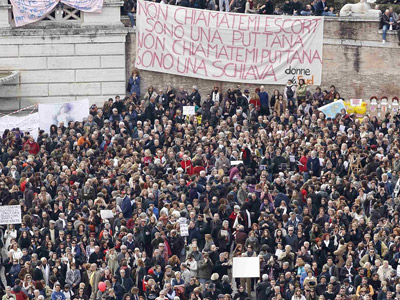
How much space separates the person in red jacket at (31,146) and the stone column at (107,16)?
731cm

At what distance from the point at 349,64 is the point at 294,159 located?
9.17m

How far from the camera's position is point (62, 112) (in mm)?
47906

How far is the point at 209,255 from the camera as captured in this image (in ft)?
123

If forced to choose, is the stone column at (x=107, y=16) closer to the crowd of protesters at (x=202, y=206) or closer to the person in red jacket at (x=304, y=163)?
the crowd of protesters at (x=202, y=206)

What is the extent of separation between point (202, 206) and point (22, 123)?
30.8 ft

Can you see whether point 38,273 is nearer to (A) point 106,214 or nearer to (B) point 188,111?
(A) point 106,214

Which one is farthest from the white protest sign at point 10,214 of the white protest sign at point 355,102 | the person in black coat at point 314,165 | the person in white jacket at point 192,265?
the white protest sign at point 355,102

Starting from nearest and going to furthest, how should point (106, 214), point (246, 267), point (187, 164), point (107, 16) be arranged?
point (246, 267) < point (106, 214) < point (187, 164) < point (107, 16)

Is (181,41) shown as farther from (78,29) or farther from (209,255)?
(209,255)

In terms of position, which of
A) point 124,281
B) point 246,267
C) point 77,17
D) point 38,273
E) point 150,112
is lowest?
point 38,273

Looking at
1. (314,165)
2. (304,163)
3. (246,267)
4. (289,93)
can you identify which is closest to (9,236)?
(246,267)

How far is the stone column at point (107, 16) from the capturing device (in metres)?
51.2

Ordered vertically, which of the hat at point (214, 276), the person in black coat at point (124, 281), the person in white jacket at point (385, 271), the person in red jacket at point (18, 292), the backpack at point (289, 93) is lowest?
the person in red jacket at point (18, 292)

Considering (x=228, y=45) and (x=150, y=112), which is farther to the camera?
(x=228, y=45)
